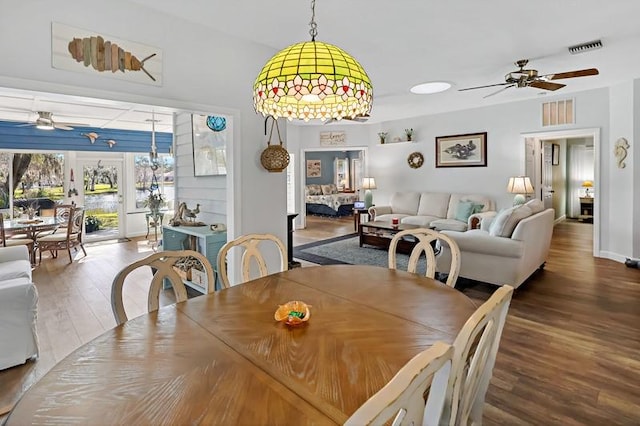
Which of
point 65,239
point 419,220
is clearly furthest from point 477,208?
point 65,239

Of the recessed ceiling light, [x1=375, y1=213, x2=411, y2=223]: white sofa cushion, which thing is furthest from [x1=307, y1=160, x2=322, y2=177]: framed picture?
the recessed ceiling light

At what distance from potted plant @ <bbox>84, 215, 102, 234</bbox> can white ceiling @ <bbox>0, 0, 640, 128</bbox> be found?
3.09m

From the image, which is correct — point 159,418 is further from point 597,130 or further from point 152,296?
point 597,130

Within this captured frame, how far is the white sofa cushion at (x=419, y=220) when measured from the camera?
635cm

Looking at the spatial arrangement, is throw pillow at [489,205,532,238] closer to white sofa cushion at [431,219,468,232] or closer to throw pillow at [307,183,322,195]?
white sofa cushion at [431,219,468,232]

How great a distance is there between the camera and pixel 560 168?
29.8ft

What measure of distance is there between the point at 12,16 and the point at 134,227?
6545mm

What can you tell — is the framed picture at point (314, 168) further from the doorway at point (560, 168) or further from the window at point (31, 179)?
the window at point (31, 179)

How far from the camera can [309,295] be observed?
174 centimetres

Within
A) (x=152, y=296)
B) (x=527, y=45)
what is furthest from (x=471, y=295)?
(x=152, y=296)

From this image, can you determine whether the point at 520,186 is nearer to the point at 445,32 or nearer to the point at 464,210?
the point at 464,210

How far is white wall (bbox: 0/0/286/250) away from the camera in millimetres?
2076

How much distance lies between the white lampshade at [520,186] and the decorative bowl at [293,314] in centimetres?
562

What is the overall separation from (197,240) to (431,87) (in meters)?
3.87
